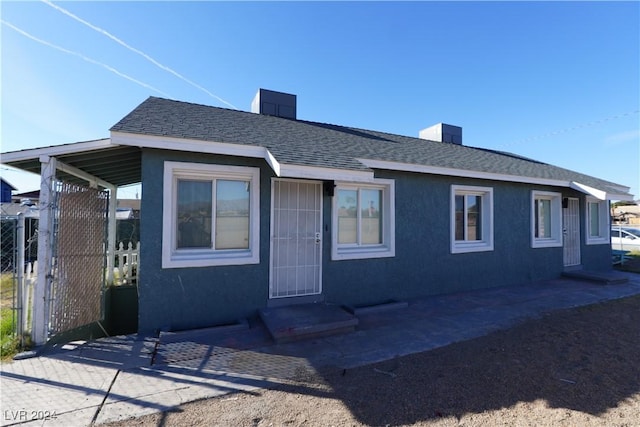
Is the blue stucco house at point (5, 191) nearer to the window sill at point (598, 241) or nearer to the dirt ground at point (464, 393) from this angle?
the dirt ground at point (464, 393)

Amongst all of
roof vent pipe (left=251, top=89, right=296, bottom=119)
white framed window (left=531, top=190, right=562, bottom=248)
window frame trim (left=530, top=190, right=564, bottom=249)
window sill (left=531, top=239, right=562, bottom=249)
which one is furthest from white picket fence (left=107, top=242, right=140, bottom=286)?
white framed window (left=531, top=190, right=562, bottom=248)

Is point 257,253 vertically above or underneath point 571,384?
above

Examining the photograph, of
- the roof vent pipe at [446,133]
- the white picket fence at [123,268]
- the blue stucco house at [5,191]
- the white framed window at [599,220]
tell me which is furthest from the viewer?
the blue stucco house at [5,191]

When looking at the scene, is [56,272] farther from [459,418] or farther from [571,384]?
[571,384]

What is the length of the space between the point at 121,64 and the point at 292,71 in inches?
218

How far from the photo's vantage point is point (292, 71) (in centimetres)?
1127

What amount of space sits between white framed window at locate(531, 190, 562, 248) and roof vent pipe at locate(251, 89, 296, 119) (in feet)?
26.2

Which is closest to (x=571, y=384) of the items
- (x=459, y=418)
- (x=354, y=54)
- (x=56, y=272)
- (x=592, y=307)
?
(x=459, y=418)

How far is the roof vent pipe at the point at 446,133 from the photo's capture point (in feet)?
40.3

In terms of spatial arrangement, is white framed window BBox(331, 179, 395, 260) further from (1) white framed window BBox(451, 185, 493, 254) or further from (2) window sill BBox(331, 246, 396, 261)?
(1) white framed window BBox(451, 185, 493, 254)

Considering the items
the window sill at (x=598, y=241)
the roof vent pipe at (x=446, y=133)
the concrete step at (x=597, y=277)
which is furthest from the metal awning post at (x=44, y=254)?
Result: the window sill at (x=598, y=241)

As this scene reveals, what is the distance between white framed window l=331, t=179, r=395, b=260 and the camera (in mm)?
6387

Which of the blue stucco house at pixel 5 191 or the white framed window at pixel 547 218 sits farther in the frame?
the blue stucco house at pixel 5 191

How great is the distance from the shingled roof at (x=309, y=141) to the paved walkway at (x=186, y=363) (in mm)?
2803
